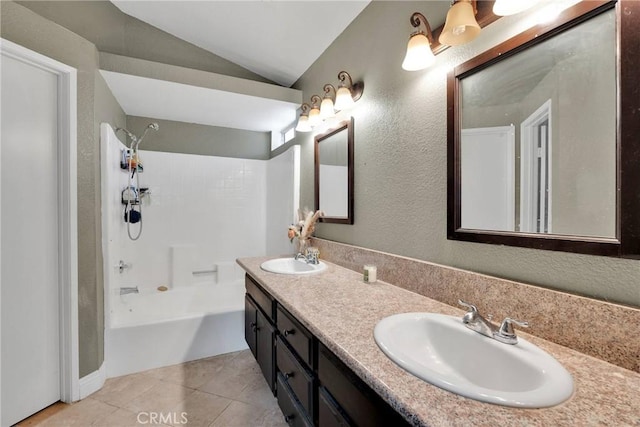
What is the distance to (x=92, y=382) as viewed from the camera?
70.0 inches

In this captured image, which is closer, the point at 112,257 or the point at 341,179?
the point at 341,179

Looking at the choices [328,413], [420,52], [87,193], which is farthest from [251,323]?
[420,52]

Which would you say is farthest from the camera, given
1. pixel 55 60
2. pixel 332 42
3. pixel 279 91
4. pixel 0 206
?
pixel 279 91

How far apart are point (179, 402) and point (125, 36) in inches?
112

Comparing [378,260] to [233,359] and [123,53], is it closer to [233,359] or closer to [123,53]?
[233,359]

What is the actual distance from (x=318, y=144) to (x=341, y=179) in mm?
484

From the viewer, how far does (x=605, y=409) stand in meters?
0.52

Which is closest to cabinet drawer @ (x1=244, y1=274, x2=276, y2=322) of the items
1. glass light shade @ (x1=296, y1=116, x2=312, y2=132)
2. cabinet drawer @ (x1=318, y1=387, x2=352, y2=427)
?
cabinet drawer @ (x1=318, y1=387, x2=352, y2=427)

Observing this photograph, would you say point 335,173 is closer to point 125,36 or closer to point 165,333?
point 165,333

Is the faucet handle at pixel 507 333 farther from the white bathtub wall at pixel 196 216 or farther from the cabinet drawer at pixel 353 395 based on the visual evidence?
the white bathtub wall at pixel 196 216

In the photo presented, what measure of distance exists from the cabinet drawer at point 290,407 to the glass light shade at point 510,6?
62.3 inches

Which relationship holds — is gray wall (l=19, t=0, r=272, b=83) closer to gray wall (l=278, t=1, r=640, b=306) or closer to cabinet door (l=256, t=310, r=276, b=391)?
gray wall (l=278, t=1, r=640, b=306)

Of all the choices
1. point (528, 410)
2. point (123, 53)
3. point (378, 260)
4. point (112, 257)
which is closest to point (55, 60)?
point (123, 53)

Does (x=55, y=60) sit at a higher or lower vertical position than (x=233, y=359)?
higher
